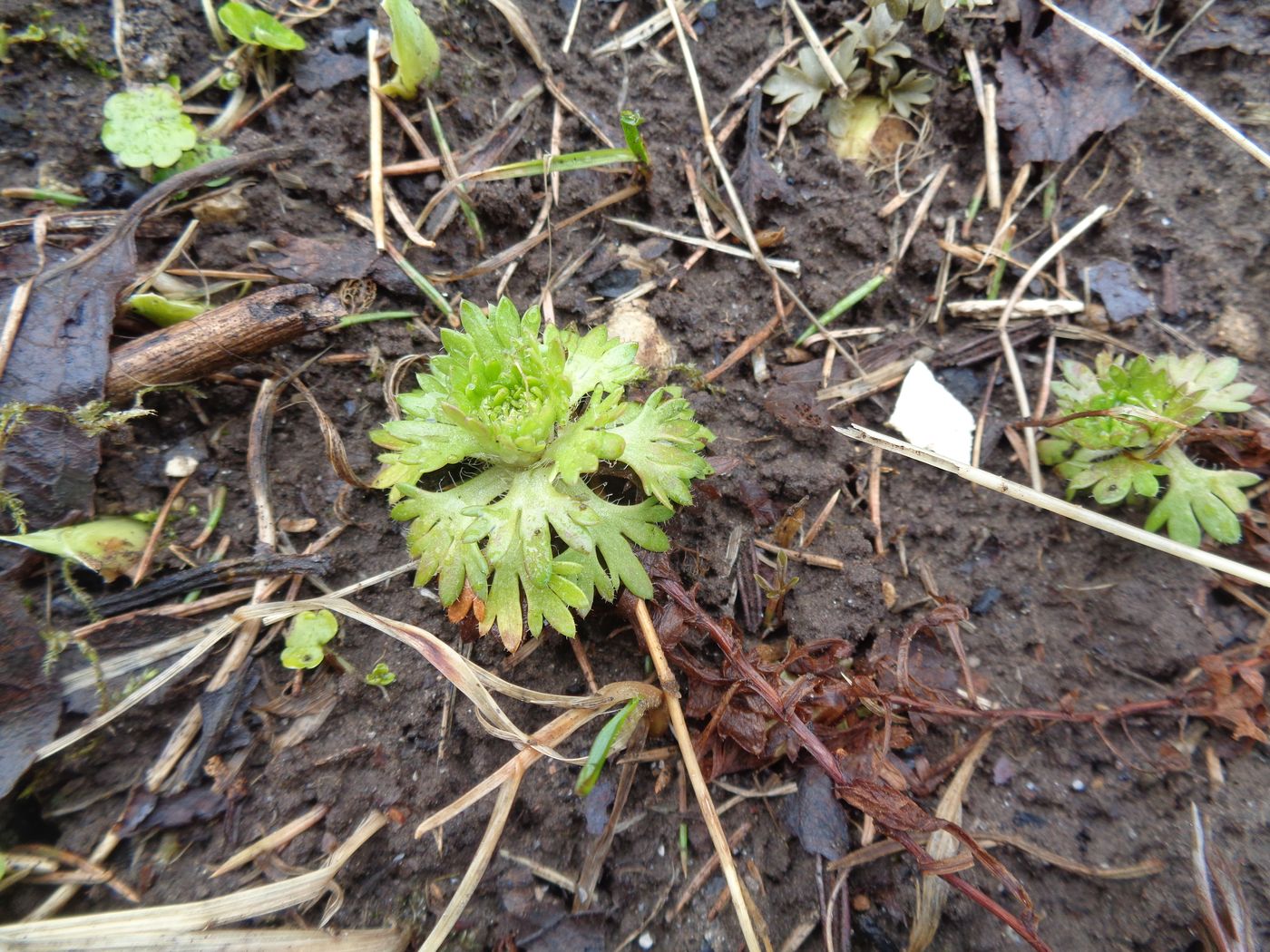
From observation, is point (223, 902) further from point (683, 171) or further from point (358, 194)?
point (683, 171)

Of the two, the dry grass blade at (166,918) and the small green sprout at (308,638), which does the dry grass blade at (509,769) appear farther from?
the small green sprout at (308,638)

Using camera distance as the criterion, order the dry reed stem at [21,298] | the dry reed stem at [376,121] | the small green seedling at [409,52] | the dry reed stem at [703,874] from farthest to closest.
A: the dry reed stem at [376,121] < the small green seedling at [409,52] < the dry reed stem at [21,298] < the dry reed stem at [703,874]

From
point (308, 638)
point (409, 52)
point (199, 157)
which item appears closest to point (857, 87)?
point (409, 52)

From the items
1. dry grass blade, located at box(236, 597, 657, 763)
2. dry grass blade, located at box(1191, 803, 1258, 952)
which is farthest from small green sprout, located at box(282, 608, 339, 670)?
dry grass blade, located at box(1191, 803, 1258, 952)

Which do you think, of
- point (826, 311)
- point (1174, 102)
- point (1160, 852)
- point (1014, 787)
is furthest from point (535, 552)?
point (1174, 102)

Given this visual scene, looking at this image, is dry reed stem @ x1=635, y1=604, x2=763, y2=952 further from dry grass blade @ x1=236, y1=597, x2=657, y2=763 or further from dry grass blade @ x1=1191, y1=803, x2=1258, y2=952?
dry grass blade @ x1=1191, y1=803, x2=1258, y2=952

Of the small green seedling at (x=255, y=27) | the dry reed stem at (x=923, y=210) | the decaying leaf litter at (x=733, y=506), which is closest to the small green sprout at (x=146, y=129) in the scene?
the decaying leaf litter at (x=733, y=506)
